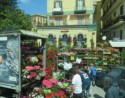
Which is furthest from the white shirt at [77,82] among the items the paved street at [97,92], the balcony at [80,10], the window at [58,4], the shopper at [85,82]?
the window at [58,4]

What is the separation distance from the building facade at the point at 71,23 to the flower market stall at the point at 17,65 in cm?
2338

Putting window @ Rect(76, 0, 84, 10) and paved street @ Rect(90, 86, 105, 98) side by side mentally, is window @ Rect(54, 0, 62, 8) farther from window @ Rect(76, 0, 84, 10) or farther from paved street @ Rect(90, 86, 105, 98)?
paved street @ Rect(90, 86, 105, 98)

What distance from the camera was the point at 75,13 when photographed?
3959 centimetres

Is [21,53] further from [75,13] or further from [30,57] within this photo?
[75,13]

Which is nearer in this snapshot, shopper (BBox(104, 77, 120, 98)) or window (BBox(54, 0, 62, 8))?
shopper (BBox(104, 77, 120, 98))

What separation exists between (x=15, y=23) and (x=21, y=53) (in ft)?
61.0

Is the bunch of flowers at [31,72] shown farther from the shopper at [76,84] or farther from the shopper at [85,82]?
the shopper at [85,82]

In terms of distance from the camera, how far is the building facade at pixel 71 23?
111ft

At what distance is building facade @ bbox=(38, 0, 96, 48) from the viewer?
3394 cm

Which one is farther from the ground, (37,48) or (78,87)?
(37,48)

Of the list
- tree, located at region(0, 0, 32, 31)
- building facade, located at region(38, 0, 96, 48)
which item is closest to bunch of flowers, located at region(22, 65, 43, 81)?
tree, located at region(0, 0, 32, 31)

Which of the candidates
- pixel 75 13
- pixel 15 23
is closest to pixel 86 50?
pixel 15 23

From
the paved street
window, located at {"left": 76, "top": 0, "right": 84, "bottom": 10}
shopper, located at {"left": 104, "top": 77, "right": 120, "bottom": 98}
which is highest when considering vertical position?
window, located at {"left": 76, "top": 0, "right": 84, "bottom": 10}

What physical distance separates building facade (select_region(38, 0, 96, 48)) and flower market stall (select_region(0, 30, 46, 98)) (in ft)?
76.7
